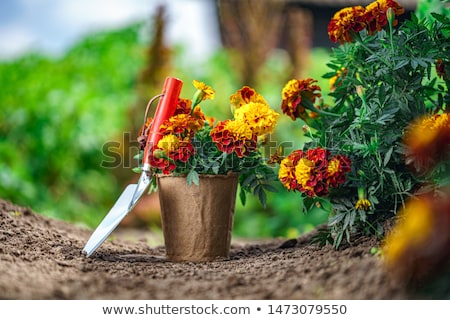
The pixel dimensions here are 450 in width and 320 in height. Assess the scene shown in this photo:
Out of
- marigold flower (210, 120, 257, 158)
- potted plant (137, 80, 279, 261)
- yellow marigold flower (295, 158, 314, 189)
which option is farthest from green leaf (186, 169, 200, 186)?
yellow marigold flower (295, 158, 314, 189)

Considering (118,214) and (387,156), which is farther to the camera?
(118,214)

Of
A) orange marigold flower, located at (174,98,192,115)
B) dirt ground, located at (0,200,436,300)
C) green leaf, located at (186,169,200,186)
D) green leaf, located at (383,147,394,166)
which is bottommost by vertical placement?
dirt ground, located at (0,200,436,300)

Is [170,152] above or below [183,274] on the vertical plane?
above

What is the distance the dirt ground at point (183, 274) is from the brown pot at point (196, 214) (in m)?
0.07

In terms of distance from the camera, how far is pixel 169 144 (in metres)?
1.88

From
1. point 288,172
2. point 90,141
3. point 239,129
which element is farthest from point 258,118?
point 90,141

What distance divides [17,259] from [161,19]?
3532 mm

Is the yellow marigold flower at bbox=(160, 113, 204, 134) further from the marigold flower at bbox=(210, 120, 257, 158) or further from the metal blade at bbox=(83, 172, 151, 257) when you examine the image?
the metal blade at bbox=(83, 172, 151, 257)

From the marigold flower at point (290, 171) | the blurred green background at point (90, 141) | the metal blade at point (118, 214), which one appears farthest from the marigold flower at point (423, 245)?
the blurred green background at point (90, 141)

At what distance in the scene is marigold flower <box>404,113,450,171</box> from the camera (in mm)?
1552

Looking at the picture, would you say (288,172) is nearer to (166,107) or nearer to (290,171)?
(290,171)

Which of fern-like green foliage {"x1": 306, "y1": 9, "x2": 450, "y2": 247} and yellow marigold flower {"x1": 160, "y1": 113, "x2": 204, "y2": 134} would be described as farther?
yellow marigold flower {"x1": 160, "y1": 113, "x2": 204, "y2": 134}

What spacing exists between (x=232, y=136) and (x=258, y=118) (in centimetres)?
11
